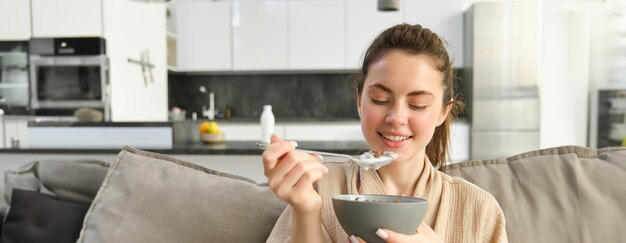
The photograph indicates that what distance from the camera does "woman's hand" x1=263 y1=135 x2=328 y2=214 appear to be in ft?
2.49

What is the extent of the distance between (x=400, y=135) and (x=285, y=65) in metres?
3.89

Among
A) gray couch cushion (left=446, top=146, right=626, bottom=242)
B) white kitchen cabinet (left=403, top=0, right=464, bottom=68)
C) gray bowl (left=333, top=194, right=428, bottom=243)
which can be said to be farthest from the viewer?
white kitchen cabinet (left=403, top=0, right=464, bottom=68)

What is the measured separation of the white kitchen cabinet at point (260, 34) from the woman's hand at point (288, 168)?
13.2 feet

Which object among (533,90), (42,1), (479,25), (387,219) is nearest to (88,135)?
(42,1)

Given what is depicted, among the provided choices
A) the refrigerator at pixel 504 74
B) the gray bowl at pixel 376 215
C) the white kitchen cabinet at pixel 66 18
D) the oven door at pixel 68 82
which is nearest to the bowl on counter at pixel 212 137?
the oven door at pixel 68 82

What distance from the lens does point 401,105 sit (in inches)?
37.5

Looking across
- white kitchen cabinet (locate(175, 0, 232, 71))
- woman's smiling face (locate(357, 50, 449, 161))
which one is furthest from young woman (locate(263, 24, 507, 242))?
white kitchen cabinet (locate(175, 0, 232, 71))

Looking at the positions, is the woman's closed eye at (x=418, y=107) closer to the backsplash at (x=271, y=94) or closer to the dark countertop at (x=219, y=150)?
the dark countertop at (x=219, y=150)

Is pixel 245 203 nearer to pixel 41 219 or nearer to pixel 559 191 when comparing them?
pixel 41 219

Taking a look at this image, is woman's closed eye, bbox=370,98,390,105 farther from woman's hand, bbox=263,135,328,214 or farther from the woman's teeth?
woman's hand, bbox=263,135,328,214

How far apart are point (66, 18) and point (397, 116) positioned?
12.1 ft

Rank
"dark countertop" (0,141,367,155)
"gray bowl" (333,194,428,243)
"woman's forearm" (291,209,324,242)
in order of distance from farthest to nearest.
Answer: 1. "dark countertop" (0,141,367,155)
2. "woman's forearm" (291,209,324,242)
3. "gray bowl" (333,194,428,243)

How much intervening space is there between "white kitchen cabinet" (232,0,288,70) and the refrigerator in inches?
70.8

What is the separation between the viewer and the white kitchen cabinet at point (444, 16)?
14.8 feet
